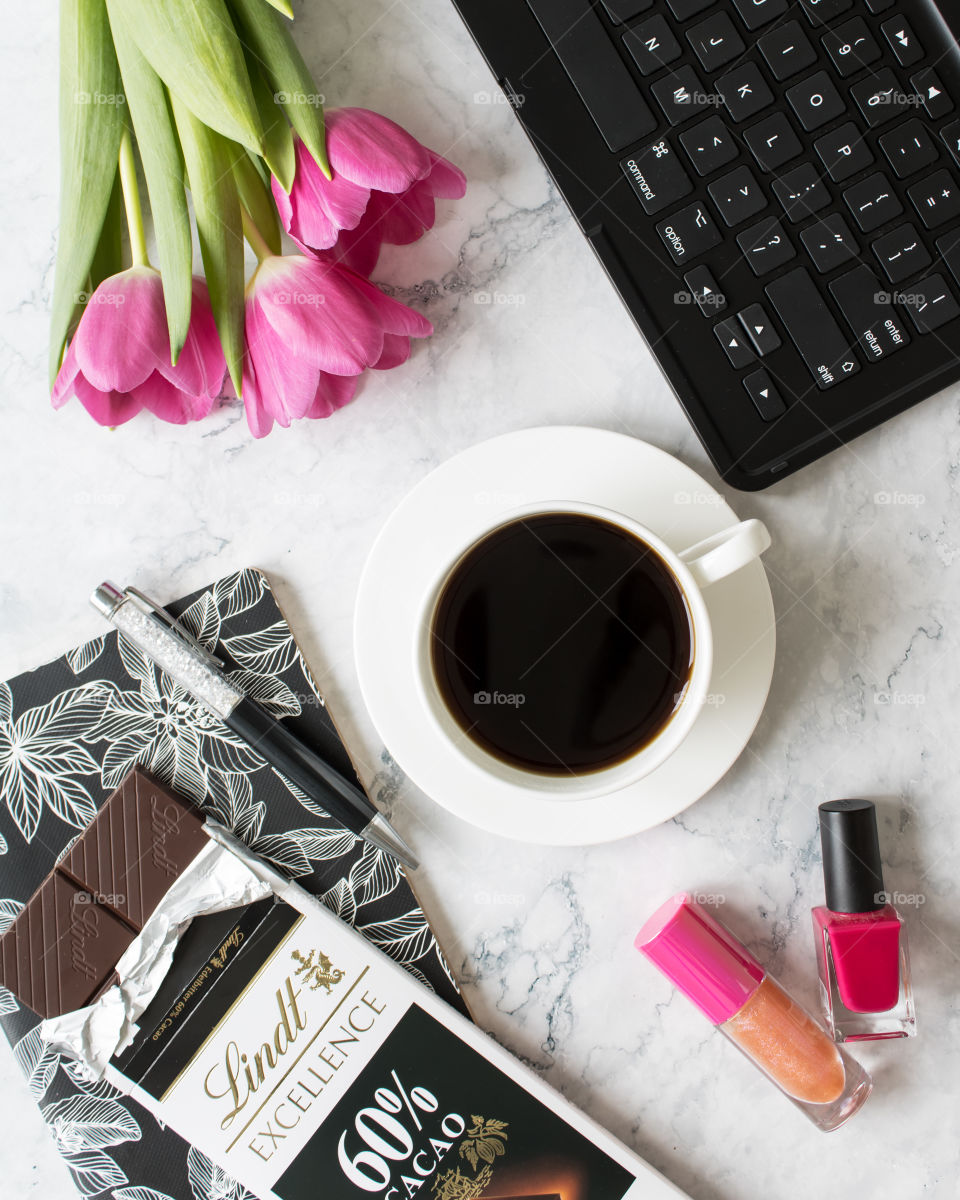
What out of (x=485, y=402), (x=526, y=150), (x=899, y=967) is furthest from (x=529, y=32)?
(x=899, y=967)

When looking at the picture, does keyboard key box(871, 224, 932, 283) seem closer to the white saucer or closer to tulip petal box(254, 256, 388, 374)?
the white saucer

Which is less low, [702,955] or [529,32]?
[529,32]

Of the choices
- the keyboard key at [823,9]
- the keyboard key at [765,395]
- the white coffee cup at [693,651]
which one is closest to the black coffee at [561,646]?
the white coffee cup at [693,651]

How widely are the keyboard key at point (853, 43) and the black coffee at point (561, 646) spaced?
32 cm

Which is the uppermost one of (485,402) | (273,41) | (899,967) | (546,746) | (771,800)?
(273,41)

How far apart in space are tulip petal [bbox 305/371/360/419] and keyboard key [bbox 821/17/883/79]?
367 millimetres

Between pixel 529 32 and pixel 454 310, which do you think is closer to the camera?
pixel 529 32

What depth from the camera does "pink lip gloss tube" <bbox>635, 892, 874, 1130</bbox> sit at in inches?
25.1

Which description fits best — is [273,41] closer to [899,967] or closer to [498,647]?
[498,647]

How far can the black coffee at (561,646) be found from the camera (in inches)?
22.3

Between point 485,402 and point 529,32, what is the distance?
23 cm

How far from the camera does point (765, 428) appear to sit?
0.58 meters

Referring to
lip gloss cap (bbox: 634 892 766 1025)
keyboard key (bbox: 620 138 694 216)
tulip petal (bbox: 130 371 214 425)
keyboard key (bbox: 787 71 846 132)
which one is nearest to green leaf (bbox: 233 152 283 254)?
tulip petal (bbox: 130 371 214 425)

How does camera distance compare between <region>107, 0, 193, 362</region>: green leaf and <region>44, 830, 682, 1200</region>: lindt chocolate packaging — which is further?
<region>44, 830, 682, 1200</region>: lindt chocolate packaging
